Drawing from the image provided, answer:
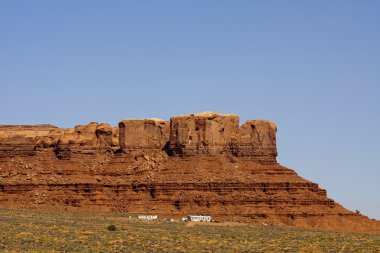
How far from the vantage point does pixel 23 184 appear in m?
122

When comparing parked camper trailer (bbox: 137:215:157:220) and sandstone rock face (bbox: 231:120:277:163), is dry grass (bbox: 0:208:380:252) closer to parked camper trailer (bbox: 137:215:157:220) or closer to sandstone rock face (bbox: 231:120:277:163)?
parked camper trailer (bbox: 137:215:157:220)

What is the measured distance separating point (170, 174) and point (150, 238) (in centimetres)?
4198

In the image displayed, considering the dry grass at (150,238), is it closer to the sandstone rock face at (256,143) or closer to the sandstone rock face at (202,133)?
the sandstone rock face at (202,133)

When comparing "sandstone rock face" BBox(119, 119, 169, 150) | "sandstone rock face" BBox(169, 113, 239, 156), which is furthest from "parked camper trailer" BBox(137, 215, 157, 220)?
"sandstone rock face" BBox(119, 119, 169, 150)

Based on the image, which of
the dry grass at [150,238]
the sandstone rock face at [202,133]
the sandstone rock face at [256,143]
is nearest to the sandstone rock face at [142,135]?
the sandstone rock face at [202,133]

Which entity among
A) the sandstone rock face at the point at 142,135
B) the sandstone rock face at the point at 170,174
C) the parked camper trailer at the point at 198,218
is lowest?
the parked camper trailer at the point at 198,218

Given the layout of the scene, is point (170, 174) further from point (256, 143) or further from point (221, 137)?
point (256, 143)

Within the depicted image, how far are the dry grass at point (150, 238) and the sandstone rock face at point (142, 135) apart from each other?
23140 millimetres

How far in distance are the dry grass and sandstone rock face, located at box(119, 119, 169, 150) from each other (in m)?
23.1

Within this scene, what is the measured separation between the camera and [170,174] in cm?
12175

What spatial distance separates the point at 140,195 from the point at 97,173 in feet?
22.4

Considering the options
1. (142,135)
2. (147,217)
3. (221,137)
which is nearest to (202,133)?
(221,137)

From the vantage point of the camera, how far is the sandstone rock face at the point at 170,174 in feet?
385

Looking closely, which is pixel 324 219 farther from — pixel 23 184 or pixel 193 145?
pixel 23 184
